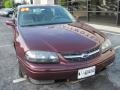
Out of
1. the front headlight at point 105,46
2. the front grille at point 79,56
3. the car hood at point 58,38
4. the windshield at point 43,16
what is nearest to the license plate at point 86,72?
the front grille at point 79,56

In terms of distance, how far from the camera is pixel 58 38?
12.7 feet

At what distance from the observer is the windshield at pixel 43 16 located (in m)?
4.88

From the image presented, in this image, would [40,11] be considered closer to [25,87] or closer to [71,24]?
[71,24]

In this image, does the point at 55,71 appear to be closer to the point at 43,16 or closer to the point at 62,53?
the point at 62,53

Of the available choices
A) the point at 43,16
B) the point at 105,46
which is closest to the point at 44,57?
the point at 105,46

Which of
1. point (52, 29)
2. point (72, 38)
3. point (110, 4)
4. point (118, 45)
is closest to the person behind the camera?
point (72, 38)

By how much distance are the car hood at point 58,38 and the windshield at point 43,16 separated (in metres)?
0.36

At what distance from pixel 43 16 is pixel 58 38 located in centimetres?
137

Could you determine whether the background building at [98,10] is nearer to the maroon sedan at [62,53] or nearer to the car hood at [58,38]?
the car hood at [58,38]

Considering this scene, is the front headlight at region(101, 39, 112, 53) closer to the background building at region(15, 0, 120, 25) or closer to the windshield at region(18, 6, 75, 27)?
the windshield at region(18, 6, 75, 27)

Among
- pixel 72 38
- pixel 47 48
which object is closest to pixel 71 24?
pixel 72 38

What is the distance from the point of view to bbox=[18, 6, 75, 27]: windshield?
488 cm

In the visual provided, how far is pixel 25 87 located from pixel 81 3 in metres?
12.2

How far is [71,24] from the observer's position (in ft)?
15.9
